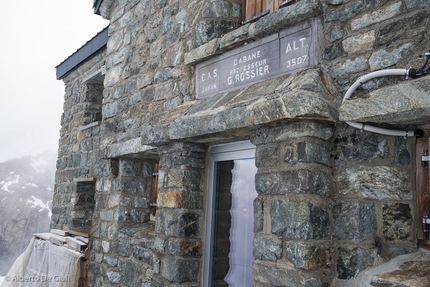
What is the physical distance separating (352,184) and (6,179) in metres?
28.3

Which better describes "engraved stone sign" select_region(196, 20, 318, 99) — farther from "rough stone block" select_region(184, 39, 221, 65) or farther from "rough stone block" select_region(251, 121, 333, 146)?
"rough stone block" select_region(251, 121, 333, 146)

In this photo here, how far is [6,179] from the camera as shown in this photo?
2655cm

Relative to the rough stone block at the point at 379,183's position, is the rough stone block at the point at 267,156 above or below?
above

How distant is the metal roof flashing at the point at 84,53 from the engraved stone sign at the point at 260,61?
3.37m

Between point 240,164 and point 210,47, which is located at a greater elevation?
point 210,47

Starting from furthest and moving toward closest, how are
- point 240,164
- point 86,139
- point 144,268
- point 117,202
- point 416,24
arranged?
point 86,139 < point 117,202 < point 144,268 < point 240,164 < point 416,24

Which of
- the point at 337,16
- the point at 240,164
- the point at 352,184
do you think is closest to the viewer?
the point at 352,184

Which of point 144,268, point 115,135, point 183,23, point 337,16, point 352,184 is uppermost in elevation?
point 183,23

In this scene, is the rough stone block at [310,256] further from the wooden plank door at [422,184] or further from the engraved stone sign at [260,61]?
the engraved stone sign at [260,61]

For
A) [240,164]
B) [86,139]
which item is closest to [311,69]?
[240,164]

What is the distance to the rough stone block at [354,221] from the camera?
2172 millimetres

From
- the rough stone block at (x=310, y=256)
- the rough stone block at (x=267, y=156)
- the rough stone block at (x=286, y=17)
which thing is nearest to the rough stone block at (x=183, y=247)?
the rough stone block at (x=267, y=156)

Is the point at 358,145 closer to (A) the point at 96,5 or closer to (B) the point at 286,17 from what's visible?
(B) the point at 286,17

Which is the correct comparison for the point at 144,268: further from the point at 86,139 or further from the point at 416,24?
the point at 86,139
